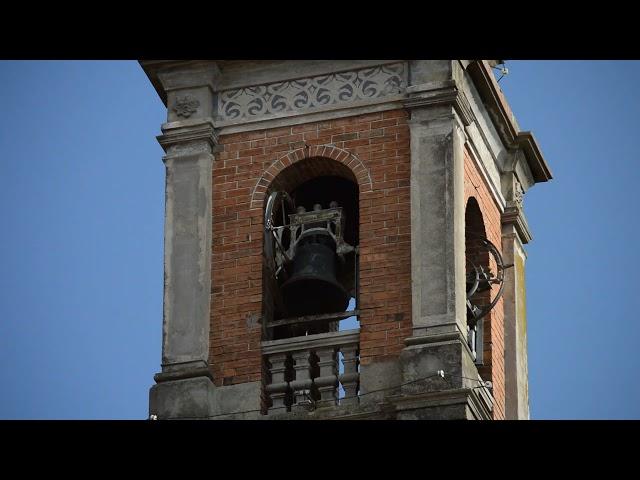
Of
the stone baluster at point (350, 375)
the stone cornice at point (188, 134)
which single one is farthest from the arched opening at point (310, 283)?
the stone cornice at point (188, 134)

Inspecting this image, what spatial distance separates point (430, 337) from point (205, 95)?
3.93 metres

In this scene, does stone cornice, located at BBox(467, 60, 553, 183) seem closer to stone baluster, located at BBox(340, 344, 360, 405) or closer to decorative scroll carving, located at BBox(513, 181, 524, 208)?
decorative scroll carving, located at BBox(513, 181, 524, 208)

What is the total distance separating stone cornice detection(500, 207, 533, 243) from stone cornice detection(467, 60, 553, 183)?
27.4 inches

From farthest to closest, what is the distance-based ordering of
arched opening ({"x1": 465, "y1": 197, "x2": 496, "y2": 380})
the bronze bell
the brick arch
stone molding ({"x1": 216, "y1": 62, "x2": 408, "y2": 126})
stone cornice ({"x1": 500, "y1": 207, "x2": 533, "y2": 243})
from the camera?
stone cornice ({"x1": 500, "y1": 207, "x2": 533, "y2": 243}), arched opening ({"x1": 465, "y1": 197, "x2": 496, "y2": 380}), stone molding ({"x1": 216, "y1": 62, "x2": 408, "y2": 126}), the brick arch, the bronze bell

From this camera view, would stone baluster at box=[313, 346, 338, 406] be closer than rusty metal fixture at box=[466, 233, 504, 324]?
Yes

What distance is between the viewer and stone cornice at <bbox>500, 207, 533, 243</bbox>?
70.9 feet

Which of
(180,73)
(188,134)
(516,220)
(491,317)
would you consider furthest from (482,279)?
(180,73)

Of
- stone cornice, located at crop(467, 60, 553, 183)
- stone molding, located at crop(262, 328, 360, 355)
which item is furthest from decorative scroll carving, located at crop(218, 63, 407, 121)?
stone molding, located at crop(262, 328, 360, 355)

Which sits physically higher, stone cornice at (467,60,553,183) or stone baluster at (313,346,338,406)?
stone cornice at (467,60,553,183)

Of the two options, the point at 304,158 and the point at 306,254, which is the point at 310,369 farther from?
the point at 304,158

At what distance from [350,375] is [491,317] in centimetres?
274

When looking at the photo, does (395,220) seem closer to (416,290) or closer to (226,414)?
(416,290)
